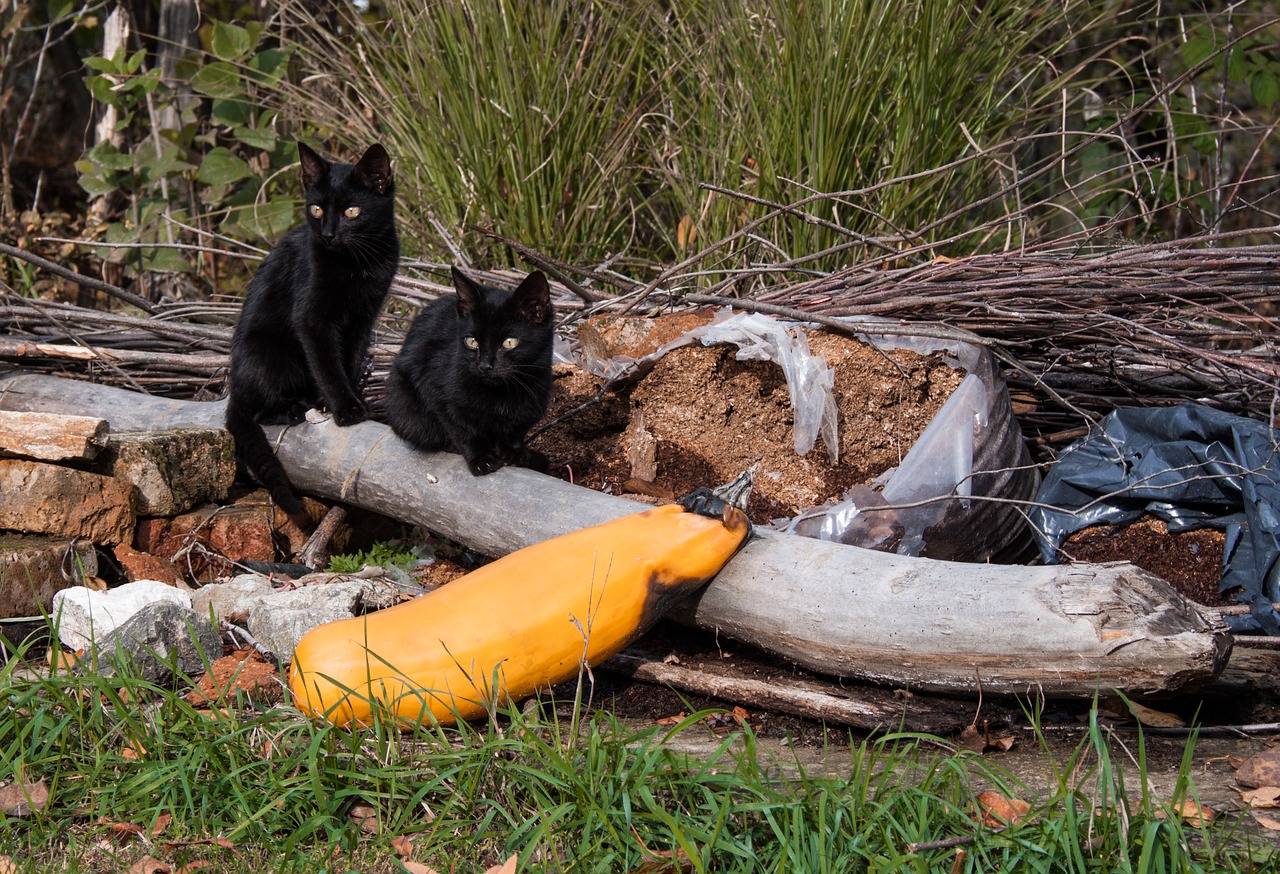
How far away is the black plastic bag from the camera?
3.17 meters

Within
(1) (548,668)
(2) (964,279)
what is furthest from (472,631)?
(2) (964,279)

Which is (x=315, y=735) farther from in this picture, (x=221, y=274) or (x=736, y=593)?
(x=221, y=274)

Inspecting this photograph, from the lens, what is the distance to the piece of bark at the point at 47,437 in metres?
3.27

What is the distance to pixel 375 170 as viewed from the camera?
150 inches

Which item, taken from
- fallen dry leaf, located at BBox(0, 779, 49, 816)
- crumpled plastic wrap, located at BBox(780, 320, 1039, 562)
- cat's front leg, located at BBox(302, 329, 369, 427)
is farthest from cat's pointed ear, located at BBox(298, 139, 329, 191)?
fallen dry leaf, located at BBox(0, 779, 49, 816)

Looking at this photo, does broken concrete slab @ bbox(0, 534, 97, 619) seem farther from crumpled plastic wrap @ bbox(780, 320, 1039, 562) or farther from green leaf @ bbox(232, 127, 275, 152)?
green leaf @ bbox(232, 127, 275, 152)

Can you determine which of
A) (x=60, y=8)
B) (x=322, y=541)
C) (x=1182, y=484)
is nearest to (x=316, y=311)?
(x=322, y=541)

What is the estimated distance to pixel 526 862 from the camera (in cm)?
186

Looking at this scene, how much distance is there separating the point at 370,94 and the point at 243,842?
4663 millimetres

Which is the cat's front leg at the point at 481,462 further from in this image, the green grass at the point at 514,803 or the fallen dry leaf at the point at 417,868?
the fallen dry leaf at the point at 417,868

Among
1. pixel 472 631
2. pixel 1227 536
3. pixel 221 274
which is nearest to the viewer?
pixel 472 631

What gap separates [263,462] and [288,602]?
38.1 inches

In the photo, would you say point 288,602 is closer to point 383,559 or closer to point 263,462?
point 383,559

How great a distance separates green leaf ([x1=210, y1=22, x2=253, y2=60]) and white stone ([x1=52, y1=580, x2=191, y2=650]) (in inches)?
165
